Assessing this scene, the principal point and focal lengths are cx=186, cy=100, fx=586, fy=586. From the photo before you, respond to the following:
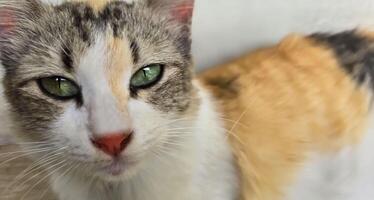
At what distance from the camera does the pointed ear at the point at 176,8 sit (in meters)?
0.84

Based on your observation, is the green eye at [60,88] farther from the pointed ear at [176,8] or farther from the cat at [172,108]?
the pointed ear at [176,8]

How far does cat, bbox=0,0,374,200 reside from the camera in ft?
2.45

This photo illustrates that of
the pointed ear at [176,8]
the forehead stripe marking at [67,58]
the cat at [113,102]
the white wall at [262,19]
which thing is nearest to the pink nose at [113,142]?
the cat at [113,102]

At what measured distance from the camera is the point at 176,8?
2.78ft

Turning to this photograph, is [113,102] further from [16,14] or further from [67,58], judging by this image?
[16,14]

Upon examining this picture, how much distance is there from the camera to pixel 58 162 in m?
0.81

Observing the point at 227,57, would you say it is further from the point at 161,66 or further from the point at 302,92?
the point at 161,66

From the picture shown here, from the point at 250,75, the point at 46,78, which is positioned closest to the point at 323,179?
the point at 250,75

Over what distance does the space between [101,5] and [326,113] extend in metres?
0.44

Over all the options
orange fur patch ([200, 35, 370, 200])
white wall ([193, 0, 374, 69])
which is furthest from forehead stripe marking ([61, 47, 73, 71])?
white wall ([193, 0, 374, 69])

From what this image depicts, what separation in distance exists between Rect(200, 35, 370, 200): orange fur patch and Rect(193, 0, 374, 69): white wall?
13cm

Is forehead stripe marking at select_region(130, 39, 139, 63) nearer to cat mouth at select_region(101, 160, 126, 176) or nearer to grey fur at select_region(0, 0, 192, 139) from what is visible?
grey fur at select_region(0, 0, 192, 139)

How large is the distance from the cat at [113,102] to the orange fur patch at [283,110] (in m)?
0.05

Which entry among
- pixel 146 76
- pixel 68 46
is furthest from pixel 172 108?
pixel 68 46
